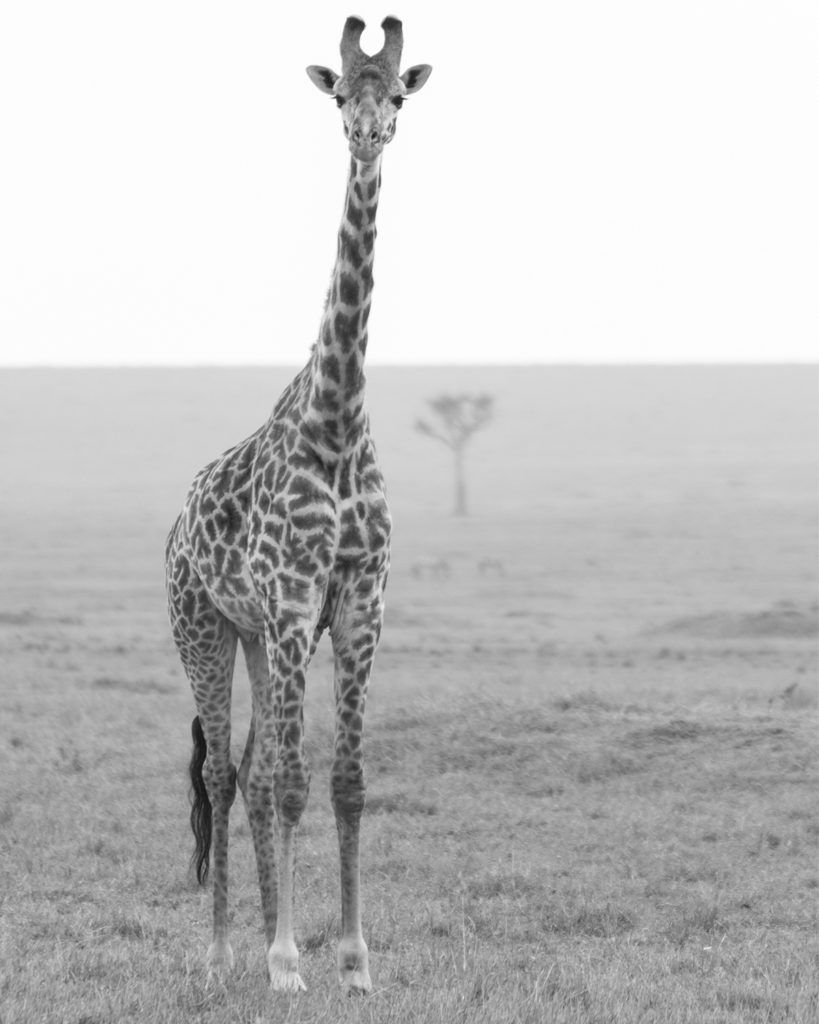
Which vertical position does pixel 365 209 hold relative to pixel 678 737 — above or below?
above

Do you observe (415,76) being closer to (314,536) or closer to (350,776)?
(314,536)

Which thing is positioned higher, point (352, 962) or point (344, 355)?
point (344, 355)

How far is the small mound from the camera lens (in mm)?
23938

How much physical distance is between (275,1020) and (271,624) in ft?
5.84

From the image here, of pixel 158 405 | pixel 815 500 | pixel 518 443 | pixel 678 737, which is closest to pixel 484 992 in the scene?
pixel 678 737

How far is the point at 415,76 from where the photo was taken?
6648mm

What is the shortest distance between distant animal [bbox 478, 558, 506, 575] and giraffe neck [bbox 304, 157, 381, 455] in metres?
30.2

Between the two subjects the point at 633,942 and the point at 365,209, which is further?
the point at 633,942

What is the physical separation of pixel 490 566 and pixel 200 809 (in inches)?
1155

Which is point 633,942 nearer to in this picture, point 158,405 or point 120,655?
point 120,655

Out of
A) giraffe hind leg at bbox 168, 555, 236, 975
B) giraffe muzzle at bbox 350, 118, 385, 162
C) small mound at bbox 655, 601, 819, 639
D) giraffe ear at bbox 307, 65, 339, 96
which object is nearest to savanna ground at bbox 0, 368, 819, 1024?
small mound at bbox 655, 601, 819, 639

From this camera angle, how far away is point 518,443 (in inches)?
3474

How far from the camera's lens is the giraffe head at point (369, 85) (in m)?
6.28

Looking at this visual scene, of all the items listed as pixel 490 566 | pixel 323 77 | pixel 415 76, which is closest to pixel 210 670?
pixel 323 77
